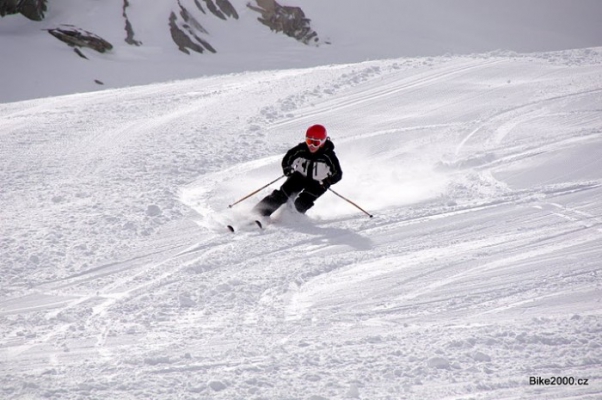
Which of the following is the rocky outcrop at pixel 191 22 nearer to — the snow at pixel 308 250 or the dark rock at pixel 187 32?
the dark rock at pixel 187 32

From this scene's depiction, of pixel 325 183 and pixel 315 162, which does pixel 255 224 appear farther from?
pixel 315 162

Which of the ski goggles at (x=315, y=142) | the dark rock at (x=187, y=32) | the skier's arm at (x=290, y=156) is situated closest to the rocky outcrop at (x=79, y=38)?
the dark rock at (x=187, y=32)

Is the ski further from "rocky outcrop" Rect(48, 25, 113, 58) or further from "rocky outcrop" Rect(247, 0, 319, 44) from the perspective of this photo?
"rocky outcrop" Rect(247, 0, 319, 44)

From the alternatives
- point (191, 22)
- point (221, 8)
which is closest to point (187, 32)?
point (191, 22)

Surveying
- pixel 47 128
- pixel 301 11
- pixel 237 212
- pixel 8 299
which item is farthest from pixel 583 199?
pixel 301 11

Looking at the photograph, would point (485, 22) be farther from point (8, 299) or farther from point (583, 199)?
point (8, 299)

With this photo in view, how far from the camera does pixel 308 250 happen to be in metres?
6.53

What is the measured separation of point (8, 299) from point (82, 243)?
1.27m

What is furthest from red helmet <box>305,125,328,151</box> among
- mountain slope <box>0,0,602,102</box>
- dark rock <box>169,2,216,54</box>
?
dark rock <box>169,2,216,54</box>

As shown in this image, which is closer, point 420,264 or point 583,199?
point 420,264

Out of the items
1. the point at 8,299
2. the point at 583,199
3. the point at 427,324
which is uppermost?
the point at 583,199

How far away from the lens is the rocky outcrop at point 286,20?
22984 mm

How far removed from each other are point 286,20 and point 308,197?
666 inches

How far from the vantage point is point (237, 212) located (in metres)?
7.66
